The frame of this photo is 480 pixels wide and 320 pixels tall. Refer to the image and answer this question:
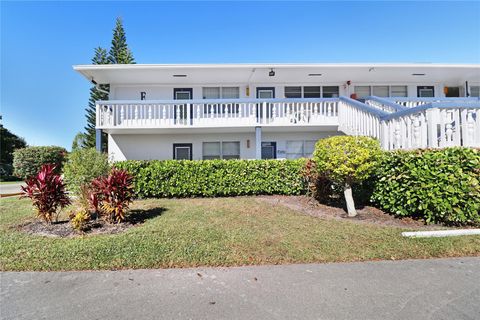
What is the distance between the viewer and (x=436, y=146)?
6.45m

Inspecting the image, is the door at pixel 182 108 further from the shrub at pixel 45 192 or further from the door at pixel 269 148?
the shrub at pixel 45 192

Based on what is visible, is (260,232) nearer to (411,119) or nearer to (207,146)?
(411,119)

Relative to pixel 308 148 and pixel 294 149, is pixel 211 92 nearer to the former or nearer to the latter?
pixel 294 149

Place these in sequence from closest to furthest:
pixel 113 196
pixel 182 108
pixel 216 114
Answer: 1. pixel 113 196
2. pixel 216 114
3. pixel 182 108

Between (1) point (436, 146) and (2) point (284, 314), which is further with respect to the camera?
(1) point (436, 146)

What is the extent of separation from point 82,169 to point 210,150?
7.17 meters

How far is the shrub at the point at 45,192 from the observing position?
20.1 ft

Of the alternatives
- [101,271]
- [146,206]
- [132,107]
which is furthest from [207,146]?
[101,271]

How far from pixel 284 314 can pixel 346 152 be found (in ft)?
14.8

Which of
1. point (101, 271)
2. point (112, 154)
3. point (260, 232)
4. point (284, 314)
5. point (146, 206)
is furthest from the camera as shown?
point (112, 154)

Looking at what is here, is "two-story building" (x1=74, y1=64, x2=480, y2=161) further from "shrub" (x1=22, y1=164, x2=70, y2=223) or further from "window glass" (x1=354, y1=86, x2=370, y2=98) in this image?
"shrub" (x1=22, y1=164, x2=70, y2=223)

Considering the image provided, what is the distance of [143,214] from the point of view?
7.14 m

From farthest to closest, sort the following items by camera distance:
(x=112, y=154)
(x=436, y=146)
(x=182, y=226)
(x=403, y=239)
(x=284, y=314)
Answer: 1. (x=112, y=154)
2. (x=436, y=146)
3. (x=182, y=226)
4. (x=403, y=239)
5. (x=284, y=314)

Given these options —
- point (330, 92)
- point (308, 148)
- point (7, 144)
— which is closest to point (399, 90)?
point (330, 92)
